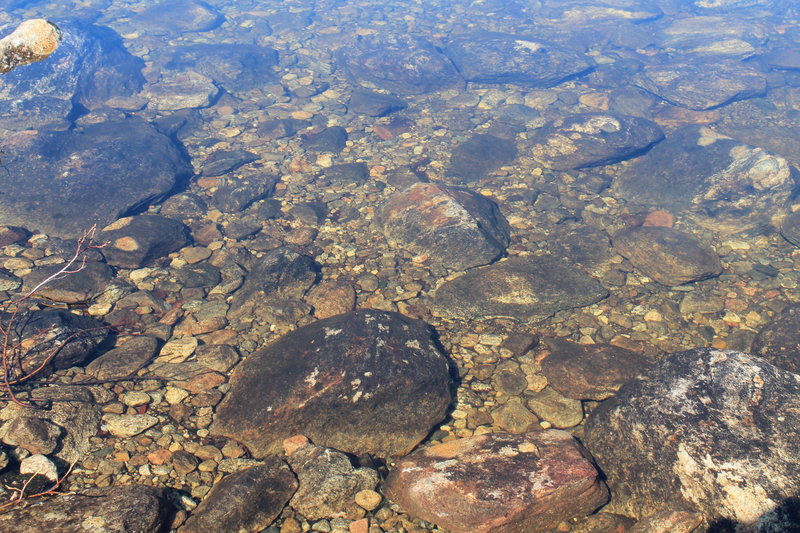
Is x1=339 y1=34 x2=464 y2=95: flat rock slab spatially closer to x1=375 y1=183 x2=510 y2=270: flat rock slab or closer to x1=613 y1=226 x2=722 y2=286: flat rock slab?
x1=375 y1=183 x2=510 y2=270: flat rock slab

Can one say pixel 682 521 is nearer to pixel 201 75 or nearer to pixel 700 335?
pixel 700 335

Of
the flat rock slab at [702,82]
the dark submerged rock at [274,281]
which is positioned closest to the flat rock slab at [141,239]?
the dark submerged rock at [274,281]

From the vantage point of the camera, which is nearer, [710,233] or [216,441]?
[216,441]

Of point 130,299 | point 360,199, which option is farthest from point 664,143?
point 130,299

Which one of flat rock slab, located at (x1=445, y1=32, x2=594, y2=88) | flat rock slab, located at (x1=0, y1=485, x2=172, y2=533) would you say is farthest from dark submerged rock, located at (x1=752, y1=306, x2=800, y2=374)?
flat rock slab, located at (x1=445, y1=32, x2=594, y2=88)

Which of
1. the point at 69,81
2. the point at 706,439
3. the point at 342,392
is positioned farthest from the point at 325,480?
the point at 69,81
